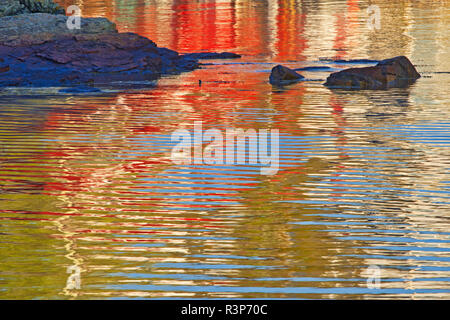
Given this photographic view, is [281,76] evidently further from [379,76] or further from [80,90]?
[80,90]

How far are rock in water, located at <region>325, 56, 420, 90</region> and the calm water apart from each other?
0.47 m

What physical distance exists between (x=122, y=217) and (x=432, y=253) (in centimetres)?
317

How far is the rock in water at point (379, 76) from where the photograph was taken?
19391mm

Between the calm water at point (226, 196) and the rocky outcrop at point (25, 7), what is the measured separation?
265 inches

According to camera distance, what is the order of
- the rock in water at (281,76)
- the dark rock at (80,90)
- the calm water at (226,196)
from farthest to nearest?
the rock in water at (281,76)
the dark rock at (80,90)
the calm water at (226,196)

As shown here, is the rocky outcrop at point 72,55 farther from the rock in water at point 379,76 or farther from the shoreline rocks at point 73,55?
the rock in water at point 379,76

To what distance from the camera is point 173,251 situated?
7898 millimetres

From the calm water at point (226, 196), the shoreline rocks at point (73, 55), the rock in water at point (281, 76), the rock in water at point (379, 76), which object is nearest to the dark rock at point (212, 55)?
the shoreline rocks at point (73, 55)

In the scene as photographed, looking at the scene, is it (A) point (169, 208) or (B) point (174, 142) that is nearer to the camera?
(A) point (169, 208)

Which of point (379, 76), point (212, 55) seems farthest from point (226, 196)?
point (212, 55)

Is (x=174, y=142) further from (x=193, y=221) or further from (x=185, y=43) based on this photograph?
(x=185, y=43)

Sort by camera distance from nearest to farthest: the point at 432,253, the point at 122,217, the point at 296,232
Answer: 1. the point at 432,253
2. the point at 296,232
3. the point at 122,217

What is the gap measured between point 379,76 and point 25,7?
11363mm
